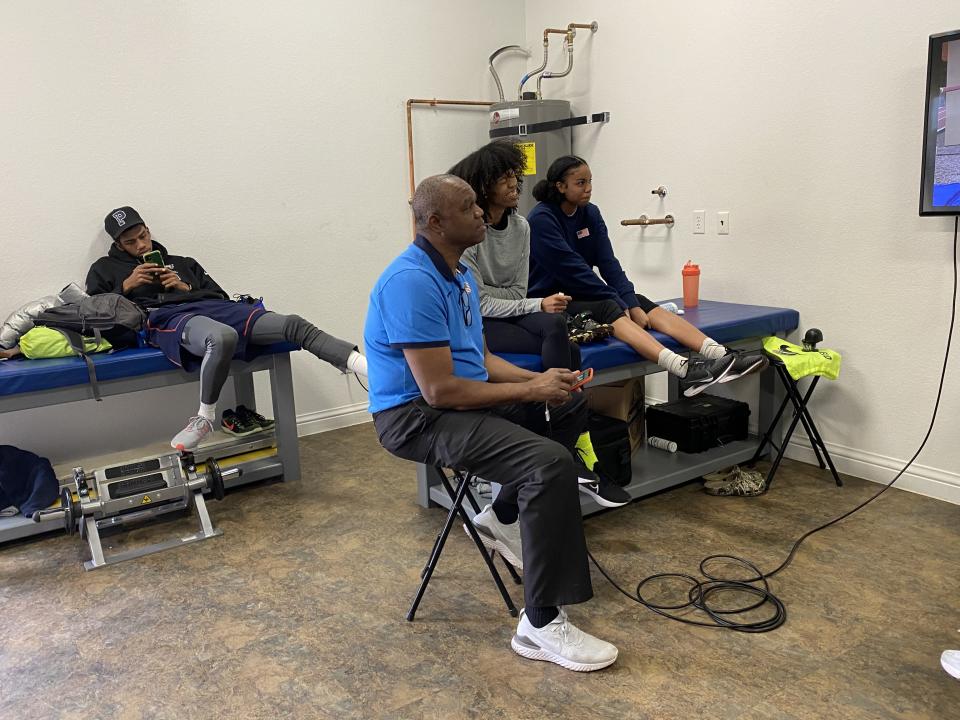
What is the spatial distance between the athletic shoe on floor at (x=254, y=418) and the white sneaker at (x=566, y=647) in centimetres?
188

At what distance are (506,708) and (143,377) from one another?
1.98 metres

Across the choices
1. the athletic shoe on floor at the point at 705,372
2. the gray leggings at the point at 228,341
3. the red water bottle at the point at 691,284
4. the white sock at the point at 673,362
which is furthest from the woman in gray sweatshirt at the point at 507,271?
the red water bottle at the point at 691,284

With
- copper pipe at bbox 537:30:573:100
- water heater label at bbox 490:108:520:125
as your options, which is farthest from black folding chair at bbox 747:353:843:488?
copper pipe at bbox 537:30:573:100

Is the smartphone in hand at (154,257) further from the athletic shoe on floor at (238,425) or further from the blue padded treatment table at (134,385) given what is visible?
the athletic shoe on floor at (238,425)

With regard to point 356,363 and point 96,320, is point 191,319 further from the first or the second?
point 356,363

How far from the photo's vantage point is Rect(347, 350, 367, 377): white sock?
123 inches

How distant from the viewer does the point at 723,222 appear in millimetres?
3725

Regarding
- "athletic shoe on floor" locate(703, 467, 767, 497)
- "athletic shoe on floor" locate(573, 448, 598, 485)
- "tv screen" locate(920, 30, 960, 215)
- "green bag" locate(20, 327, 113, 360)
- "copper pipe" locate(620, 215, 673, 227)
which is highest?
"tv screen" locate(920, 30, 960, 215)

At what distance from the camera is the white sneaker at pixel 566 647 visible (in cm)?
197

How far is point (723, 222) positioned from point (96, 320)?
2.72 meters

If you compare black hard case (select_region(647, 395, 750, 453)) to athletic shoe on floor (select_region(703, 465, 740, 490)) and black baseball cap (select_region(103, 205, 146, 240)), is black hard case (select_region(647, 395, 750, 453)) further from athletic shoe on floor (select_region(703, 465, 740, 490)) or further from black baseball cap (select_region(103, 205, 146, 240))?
black baseball cap (select_region(103, 205, 146, 240))

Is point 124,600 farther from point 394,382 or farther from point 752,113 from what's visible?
point 752,113

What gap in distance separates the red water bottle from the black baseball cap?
2.40 m

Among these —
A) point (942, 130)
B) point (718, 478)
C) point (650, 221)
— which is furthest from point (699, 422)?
point (942, 130)
